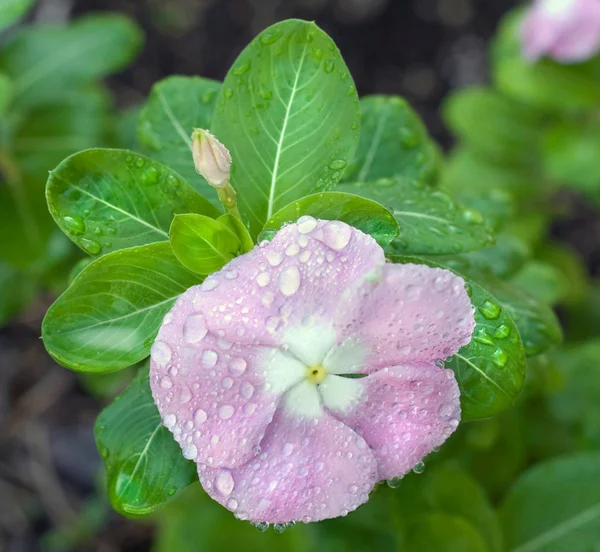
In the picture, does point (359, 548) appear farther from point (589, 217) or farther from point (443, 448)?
point (589, 217)

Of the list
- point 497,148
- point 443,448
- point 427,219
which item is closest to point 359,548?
point 443,448

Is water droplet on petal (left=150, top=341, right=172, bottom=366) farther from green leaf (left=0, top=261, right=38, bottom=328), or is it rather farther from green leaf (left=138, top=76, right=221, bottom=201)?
green leaf (left=0, top=261, right=38, bottom=328)

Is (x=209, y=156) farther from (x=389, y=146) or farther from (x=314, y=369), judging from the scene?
(x=389, y=146)

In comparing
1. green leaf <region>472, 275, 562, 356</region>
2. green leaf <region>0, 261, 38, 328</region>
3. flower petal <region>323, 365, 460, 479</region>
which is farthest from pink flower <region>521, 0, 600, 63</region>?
green leaf <region>0, 261, 38, 328</region>

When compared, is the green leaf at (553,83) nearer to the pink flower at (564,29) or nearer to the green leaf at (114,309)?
the pink flower at (564,29)

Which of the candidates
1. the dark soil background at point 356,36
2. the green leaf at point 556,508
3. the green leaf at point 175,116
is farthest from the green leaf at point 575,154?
the green leaf at point 175,116

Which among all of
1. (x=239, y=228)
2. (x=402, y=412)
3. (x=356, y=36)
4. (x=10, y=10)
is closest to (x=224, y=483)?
(x=402, y=412)
